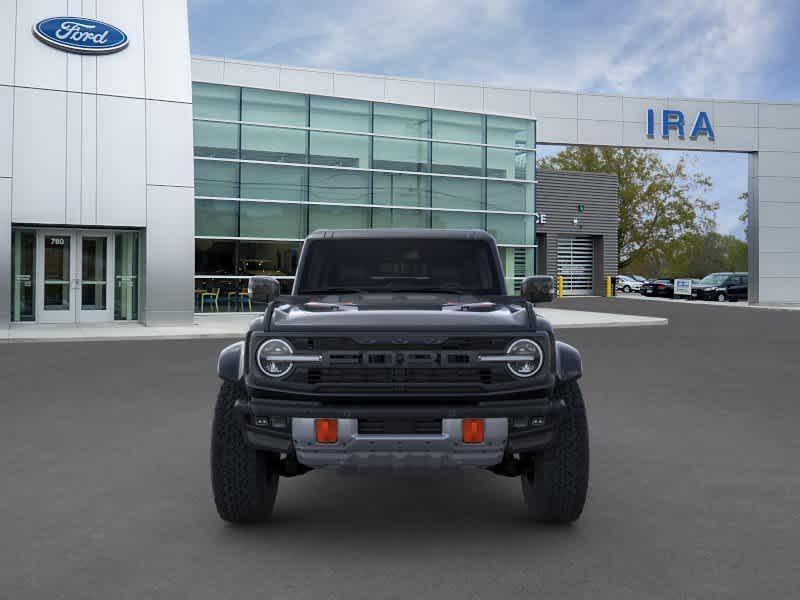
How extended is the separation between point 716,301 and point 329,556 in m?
47.4

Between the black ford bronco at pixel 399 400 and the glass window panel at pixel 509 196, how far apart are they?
1084 inches

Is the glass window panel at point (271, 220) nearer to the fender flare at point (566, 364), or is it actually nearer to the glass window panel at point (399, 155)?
the glass window panel at point (399, 155)

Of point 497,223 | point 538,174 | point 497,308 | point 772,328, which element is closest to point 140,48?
point 497,223

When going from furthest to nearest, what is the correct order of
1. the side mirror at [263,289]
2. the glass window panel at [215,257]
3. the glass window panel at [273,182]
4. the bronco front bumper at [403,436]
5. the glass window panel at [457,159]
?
the glass window panel at [457,159], the glass window panel at [273,182], the glass window panel at [215,257], the side mirror at [263,289], the bronco front bumper at [403,436]

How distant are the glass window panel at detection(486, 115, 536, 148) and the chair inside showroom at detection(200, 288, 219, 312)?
38.9 feet

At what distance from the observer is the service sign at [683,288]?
50.1 m

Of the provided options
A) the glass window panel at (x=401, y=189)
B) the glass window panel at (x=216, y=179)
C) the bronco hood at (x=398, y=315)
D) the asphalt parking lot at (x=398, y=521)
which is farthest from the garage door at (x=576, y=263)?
the bronco hood at (x=398, y=315)

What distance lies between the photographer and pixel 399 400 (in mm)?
4516

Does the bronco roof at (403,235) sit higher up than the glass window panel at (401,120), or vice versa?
the glass window panel at (401,120)

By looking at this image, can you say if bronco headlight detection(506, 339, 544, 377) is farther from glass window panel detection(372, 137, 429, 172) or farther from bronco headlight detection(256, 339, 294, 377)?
glass window panel detection(372, 137, 429, 172)

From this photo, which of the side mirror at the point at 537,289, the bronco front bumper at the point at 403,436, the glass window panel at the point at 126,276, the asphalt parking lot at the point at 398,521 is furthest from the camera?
the glass window panel at the point at 126,276

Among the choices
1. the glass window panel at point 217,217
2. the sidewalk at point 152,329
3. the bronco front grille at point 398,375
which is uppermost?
the glass window panel at point 217,217

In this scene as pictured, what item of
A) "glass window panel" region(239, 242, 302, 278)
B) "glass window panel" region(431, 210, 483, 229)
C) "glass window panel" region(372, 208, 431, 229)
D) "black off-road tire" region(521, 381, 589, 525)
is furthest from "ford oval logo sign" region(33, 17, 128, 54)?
"black off-road tire" region(521, 381, 589, 525)

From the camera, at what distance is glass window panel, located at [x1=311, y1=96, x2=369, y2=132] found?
29.8 metres
